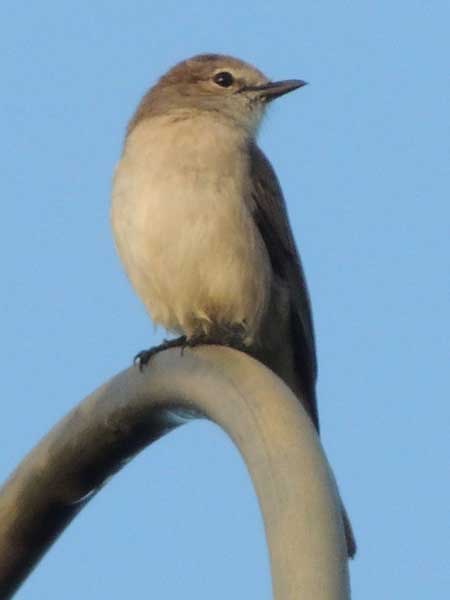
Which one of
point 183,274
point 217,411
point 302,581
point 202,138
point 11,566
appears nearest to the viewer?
point 302,581

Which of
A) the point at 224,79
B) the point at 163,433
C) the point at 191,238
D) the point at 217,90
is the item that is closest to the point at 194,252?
the point at 191,238

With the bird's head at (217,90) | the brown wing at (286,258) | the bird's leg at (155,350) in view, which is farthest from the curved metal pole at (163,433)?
the bird's head at (217,90)

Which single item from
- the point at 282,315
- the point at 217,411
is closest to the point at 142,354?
the point at 217,411

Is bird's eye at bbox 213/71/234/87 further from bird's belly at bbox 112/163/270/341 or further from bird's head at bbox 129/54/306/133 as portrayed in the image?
bird's belly at bbox 112/163/270/341

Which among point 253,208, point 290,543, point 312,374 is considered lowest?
point 312,374

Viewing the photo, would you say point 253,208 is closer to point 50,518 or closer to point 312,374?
point 312,374

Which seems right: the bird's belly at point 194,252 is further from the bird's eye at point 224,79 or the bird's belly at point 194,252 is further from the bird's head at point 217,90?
the bird's eye at point 224,79

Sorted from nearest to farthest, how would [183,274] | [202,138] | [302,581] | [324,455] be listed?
[302,581] → [324,455] → [183,274] → [202,138]
